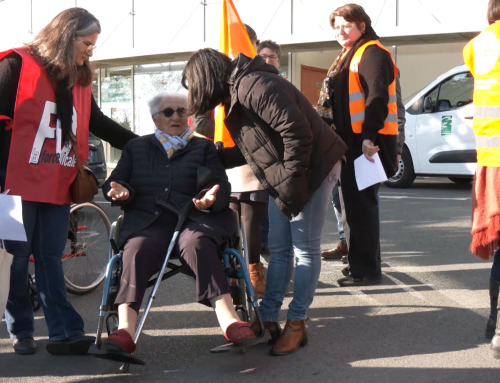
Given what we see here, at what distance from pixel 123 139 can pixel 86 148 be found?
0.31m

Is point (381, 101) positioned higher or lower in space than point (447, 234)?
higher

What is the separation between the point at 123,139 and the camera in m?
4.68

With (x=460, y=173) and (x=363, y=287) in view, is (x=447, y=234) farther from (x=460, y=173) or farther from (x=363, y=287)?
(x=460, y=173)

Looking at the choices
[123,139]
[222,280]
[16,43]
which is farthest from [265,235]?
[16,43]

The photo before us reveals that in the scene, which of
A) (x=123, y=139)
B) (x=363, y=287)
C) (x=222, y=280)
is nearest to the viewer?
(x=222, y=280)

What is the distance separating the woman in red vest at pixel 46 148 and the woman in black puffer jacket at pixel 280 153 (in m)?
0.67

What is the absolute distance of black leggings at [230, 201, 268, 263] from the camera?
5.44 m

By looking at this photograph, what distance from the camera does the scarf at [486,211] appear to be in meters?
4.20

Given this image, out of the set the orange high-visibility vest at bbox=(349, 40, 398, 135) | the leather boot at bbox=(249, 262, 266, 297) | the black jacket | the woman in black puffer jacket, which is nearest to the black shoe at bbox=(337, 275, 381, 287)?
the leather boot at bbox=(249, 262, 266, 297)

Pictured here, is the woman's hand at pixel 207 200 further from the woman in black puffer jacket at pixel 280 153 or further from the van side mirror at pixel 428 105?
the van side mirror at pixel 428 105

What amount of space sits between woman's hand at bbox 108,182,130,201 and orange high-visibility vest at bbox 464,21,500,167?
2004mm

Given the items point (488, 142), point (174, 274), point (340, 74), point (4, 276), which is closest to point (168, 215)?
point (174, 274)

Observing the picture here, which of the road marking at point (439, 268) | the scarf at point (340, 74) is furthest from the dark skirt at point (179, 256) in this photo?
the road marking at point (439, 268)

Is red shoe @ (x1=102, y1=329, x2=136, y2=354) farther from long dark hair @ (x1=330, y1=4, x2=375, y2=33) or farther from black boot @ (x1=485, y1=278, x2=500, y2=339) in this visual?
long dark hair @ (x1=330, y1=4, x2=375, y2=33)
